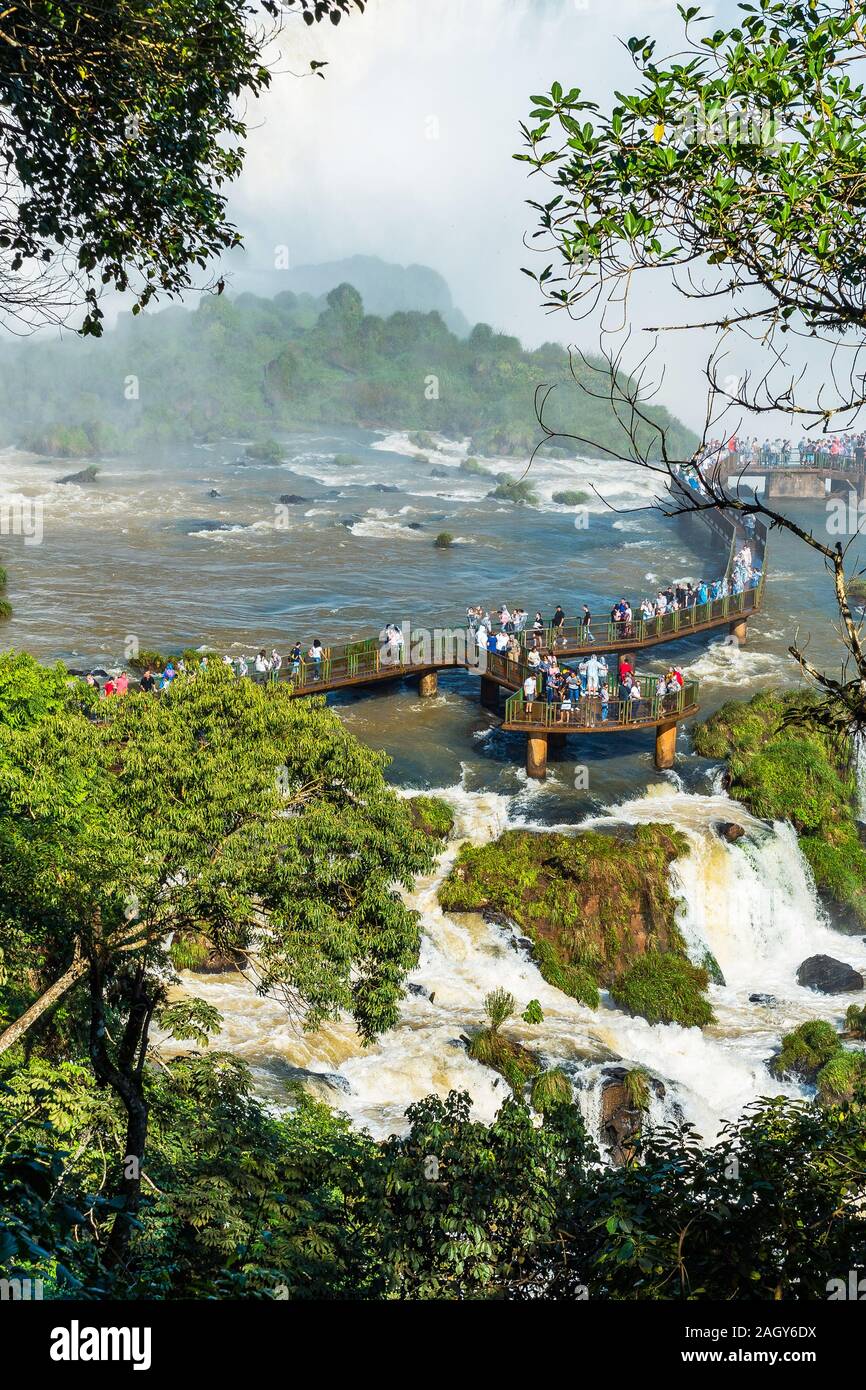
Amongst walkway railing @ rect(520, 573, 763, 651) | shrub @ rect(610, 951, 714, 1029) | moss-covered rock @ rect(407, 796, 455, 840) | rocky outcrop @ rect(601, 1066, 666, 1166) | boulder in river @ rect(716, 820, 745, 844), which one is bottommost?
rocky outcrop @ rect(601, 1066, 666, 1166)

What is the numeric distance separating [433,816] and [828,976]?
8430 mm

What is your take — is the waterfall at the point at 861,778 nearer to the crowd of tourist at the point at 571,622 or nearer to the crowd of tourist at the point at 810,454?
the crowd of tourist at the point at 571,622

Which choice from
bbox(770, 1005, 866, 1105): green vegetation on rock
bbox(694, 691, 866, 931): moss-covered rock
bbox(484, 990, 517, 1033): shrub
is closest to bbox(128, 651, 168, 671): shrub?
bbox(694, 691, 866, 931): moss-covered rock

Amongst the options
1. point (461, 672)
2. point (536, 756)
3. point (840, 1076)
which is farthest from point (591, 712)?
point (840, 1076)

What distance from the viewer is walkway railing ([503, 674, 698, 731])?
91.5 feet

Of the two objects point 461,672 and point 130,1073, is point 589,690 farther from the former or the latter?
point 130,1073

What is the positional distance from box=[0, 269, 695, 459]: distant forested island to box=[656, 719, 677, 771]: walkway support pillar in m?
68.8

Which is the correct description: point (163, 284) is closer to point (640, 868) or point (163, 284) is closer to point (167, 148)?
point (167, 148)

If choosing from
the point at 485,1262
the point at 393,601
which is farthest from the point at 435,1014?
the point at 393,601

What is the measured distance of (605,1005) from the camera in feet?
75.9

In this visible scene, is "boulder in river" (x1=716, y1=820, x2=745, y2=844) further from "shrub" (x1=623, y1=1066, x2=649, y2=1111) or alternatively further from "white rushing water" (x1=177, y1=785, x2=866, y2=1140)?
"shrub" (x1=623, y1=1066, x2=649, y2=1111)

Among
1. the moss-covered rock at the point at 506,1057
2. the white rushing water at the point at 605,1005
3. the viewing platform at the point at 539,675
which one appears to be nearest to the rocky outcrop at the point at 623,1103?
the white rushing water at the point at 605,1005

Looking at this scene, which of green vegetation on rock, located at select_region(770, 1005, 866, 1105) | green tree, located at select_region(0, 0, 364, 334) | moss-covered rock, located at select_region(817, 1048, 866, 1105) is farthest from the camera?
green vegetation on rock, located at select_region(770, 1005, 866, 1105)
